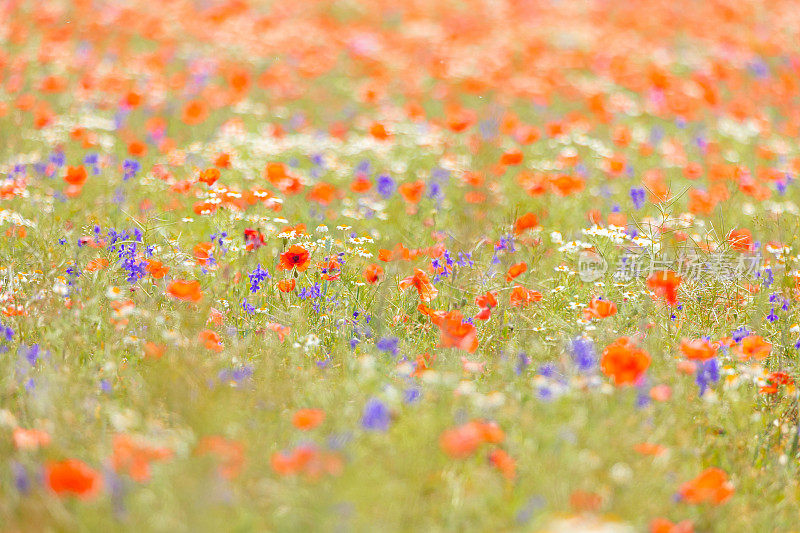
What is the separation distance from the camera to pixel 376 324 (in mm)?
3154

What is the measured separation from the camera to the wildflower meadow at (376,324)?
1.98 metres

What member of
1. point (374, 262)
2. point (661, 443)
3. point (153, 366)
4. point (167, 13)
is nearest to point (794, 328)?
point (661, 443)

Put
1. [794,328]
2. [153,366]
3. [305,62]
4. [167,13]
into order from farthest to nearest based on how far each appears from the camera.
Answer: [167,13] < [305,62] < [794,328] < [153,366]

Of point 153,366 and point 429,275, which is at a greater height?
point 153,366

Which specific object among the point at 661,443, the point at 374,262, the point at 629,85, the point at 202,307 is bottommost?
the point at 629,85

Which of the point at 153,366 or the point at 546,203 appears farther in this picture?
the point at 546,203

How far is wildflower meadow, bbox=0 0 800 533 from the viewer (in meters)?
1.98

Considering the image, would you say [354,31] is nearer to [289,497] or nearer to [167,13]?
[167,13]

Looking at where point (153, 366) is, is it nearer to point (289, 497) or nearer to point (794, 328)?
point (289, 497)

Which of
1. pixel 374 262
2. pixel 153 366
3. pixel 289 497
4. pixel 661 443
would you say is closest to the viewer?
pixel 289 497

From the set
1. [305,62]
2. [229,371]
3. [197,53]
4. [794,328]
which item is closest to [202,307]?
[229,371]

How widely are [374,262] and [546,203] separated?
1.51 m

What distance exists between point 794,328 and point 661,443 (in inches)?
40.8

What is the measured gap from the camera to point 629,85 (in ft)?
25.2
